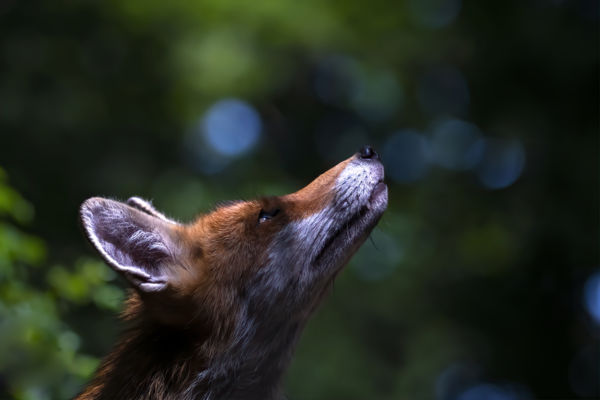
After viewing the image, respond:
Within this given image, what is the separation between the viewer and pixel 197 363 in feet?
12.2

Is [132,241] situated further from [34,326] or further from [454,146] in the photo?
[454,146]

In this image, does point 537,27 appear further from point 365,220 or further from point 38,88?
point 365,220

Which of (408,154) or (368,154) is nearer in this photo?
(368,154)

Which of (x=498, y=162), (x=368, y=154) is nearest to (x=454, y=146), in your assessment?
(x=498, y=162)

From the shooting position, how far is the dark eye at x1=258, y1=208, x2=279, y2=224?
401cm

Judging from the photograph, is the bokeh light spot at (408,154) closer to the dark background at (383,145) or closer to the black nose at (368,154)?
the dark background at (383,145)

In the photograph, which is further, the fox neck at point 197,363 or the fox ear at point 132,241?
the fox neck at point 197,363

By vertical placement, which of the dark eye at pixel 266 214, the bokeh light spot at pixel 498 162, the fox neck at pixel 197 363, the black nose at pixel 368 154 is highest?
the black nose at pixel 368 154

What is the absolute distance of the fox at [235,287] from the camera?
3.72 meters

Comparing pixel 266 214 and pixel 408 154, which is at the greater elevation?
pixel 266 214

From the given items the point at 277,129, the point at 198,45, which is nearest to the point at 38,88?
the point at 198,45

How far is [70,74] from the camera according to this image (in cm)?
977

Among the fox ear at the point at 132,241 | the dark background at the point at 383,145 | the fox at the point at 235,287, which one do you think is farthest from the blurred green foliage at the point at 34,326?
the dark background at the point at 383,145

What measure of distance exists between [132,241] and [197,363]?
658mm
